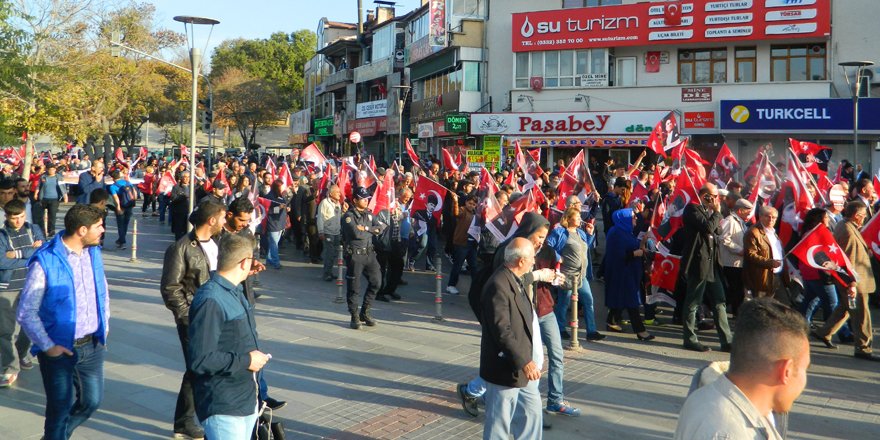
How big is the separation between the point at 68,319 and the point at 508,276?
9.62 feet

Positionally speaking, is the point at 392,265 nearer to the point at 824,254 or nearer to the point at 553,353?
the point at 553,353

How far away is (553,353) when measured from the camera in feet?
21.5

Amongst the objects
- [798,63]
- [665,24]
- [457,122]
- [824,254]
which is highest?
[665,24]

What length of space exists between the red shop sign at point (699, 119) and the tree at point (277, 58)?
48.2m

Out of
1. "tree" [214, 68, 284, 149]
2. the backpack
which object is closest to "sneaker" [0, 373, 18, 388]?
the backpack

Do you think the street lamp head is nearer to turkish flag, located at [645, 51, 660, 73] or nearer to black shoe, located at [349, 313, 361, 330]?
black shoe, located at [349, 313, 361, 330]

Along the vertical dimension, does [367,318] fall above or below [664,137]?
below

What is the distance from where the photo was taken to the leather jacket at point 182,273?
5809mm

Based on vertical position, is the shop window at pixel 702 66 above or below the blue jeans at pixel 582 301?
above

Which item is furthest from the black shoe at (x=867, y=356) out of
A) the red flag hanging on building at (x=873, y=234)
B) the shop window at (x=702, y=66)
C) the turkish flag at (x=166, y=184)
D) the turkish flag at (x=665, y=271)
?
the shop window at (x=702, y=66)

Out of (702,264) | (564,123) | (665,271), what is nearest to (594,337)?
(665,271)

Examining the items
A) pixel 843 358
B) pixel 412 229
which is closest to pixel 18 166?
pixel 412 229

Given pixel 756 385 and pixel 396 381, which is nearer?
pixel 756 385

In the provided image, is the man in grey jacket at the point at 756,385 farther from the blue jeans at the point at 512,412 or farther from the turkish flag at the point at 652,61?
the turkish flag at the point at 652,61
